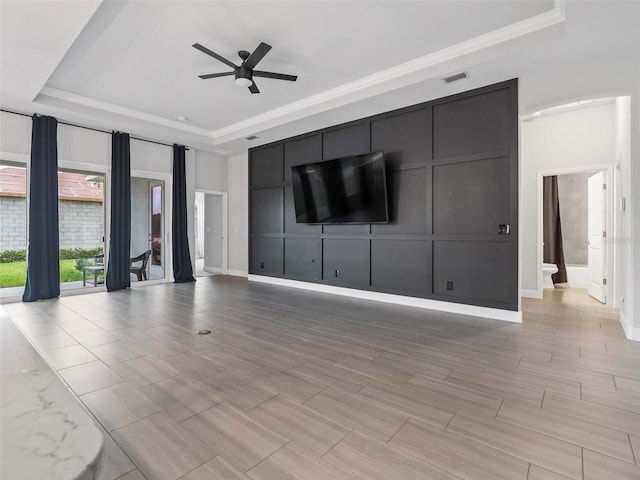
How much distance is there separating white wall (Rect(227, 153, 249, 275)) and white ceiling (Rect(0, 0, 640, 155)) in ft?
9.09

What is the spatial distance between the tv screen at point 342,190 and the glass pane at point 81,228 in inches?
148

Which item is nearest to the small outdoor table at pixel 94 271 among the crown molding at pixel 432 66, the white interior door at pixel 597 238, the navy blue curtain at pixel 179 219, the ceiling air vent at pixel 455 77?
the navy blue curtain at pixel 179 219

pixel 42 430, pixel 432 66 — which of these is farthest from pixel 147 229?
pixel 42 430

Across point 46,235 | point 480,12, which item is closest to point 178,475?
→ point 480,12

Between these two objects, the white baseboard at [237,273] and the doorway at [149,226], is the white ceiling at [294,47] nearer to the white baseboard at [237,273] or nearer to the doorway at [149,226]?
the doorway at [149,226]

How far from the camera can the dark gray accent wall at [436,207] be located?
4.39 metres

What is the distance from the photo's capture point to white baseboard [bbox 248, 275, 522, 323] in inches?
173

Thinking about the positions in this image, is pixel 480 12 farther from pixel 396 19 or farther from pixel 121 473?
pixel 121 473

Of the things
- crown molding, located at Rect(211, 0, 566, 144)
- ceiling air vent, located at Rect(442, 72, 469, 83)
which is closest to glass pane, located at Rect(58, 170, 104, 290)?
crown molding, located at Rect(211, 0, 566, 144)

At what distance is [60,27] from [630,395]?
5.75 m

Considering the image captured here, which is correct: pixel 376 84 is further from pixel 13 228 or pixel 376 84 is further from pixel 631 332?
pixel 13 228

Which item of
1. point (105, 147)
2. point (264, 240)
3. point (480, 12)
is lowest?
point (264, 240)

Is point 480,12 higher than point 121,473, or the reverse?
point 480,12

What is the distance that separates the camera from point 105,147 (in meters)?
6.46
